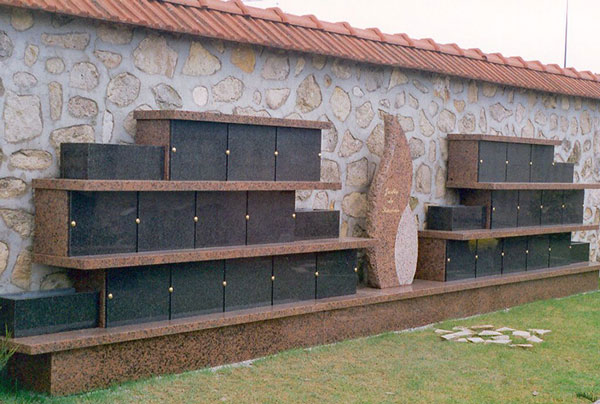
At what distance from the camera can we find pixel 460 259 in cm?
932

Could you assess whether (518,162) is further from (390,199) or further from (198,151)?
(198,151)

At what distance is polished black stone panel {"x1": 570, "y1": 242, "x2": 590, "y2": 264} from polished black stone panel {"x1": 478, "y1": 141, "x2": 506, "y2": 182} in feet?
6.32

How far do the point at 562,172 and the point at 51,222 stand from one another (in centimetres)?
682

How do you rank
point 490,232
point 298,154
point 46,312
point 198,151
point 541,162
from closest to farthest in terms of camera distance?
point 46,312 < point 198,151 < point 298,154 < point 490,232 < point 541,162

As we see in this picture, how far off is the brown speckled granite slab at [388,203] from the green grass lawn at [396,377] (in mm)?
656

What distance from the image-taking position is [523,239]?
10.2 metres

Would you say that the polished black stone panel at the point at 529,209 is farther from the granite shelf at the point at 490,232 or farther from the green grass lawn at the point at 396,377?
the green grass lawn at the point at 396,377

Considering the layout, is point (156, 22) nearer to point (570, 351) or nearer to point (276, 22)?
point (276, 22)

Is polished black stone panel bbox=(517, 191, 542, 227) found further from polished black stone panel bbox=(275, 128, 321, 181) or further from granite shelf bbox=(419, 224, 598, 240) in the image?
polished black stone panel bbox=(275, 128, 321, 181)

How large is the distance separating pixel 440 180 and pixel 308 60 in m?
2.40

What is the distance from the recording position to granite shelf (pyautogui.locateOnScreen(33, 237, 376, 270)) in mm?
5785

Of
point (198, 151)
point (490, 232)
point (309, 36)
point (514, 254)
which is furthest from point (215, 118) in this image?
point (514, 254)

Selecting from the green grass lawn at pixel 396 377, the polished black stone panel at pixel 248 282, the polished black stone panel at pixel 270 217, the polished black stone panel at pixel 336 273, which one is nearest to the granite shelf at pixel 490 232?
the green grass lawn at pixel 396 377

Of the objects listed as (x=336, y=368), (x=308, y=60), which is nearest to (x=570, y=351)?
(x=336, y=368)
